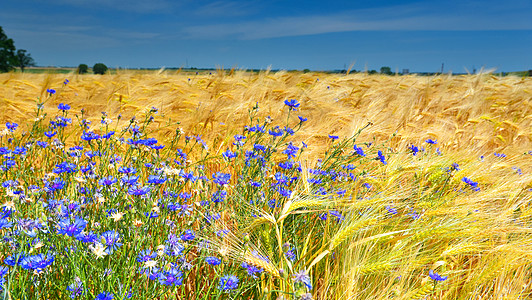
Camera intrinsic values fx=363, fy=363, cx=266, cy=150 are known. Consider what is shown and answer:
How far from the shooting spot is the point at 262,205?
171 centimetres

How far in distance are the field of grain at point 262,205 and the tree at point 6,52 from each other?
155 ft

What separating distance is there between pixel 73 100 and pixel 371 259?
385 cm

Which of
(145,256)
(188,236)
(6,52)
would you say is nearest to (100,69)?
(6,52)

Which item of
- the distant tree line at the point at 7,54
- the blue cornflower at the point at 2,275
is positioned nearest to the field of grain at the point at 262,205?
the blue cornflower at the point at 2,275

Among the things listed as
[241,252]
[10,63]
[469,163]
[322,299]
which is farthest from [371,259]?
[10,63]

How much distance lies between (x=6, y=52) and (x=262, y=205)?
5381cm

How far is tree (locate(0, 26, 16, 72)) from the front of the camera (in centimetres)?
4181

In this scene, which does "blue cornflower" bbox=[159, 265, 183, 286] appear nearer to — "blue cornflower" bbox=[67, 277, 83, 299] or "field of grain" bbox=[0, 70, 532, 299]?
"field of grain" bbox=[0, 70, 532, 299]

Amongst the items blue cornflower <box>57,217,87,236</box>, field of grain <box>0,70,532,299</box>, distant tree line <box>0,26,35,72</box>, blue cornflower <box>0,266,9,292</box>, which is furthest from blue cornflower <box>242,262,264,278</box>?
distant tree line <box>0,26,35,72</box>

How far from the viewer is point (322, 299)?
1236 millimetres

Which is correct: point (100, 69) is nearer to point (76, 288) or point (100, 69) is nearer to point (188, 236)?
point (188, 236)

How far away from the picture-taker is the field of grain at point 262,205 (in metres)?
1.17

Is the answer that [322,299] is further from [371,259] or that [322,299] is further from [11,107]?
[11,107]

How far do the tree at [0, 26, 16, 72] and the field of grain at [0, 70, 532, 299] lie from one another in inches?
1860
